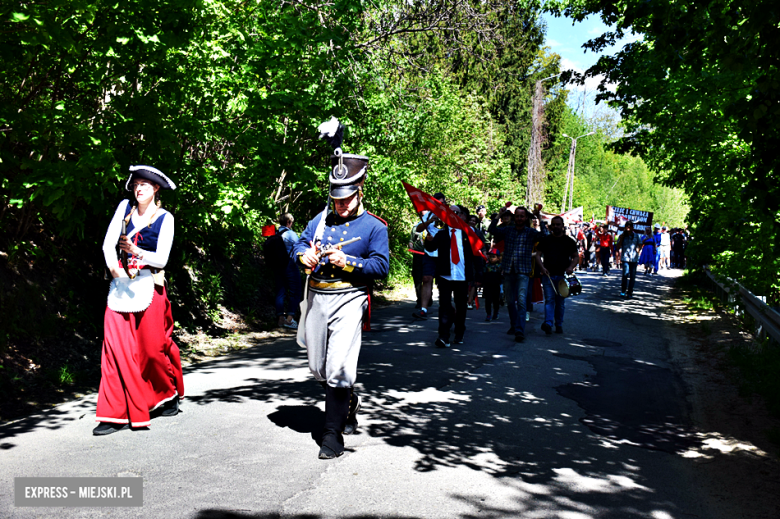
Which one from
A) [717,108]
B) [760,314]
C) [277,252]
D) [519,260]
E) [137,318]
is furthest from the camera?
[277,252]

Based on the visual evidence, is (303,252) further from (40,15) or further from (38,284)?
(38,284)

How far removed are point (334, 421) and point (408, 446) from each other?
643 millimetres

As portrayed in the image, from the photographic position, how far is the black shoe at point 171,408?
239 inches

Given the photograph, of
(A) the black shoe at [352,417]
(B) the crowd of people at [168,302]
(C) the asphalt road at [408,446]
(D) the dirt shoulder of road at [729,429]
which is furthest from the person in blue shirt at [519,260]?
(A) the black shoe at [352,417]

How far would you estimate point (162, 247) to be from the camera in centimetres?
586

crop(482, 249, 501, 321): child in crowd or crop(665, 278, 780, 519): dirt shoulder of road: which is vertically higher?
crop(482, 249, 501, 321): child in crowd

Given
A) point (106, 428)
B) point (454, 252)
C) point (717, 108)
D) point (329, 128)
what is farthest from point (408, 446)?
point (717, 108)

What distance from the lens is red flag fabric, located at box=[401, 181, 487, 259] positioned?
941 centimetres

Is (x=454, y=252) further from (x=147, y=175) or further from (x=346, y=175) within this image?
(x=147, y=175)

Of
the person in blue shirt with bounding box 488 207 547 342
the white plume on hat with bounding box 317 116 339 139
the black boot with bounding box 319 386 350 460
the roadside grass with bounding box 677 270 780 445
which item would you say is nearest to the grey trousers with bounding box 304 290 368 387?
the black boot with bounding box 319 386 350 460

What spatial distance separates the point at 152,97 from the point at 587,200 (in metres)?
64.7

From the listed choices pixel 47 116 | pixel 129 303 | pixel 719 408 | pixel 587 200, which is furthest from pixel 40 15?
pixel 587 200

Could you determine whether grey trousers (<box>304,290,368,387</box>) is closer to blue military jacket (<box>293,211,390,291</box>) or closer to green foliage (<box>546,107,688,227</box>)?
blue military jacket (<box>293,211,390,291</box>)

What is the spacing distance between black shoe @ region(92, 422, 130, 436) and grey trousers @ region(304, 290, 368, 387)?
1.69m
